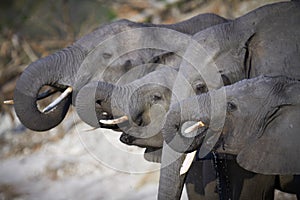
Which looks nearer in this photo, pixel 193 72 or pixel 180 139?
pixel 180 139

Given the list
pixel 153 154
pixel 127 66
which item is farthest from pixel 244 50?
pixel 127 66

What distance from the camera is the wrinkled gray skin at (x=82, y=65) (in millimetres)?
5840

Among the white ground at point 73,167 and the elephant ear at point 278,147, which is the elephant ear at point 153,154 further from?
the white ground at point 73,167

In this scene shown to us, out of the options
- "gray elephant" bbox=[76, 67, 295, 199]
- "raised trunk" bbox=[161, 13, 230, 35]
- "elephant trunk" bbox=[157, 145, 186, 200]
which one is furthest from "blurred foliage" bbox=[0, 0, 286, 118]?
"elephant trunk" bbox=[157, 145, 186, 200]

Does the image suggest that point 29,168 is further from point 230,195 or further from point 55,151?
point 230,195

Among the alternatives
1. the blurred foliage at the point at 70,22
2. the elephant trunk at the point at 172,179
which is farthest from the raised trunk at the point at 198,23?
the blurred foliage at the point at 70,22

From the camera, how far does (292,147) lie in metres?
4.07

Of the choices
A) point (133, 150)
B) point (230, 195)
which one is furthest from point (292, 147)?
point (133, 150)

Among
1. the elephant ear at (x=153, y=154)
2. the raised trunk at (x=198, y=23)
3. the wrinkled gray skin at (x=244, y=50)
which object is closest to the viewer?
the wrinkled gray skin at (x=244, y=50)

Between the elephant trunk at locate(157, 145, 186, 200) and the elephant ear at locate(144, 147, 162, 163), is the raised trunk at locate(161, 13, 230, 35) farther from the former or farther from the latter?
the elephant trunk at locate(157, 145, 186, 200)

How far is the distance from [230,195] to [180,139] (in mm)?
1084

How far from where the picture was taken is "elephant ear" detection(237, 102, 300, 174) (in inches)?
160

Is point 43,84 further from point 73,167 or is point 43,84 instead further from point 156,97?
point 73,167

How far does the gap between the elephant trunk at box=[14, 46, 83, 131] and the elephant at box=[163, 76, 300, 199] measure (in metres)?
1.93
